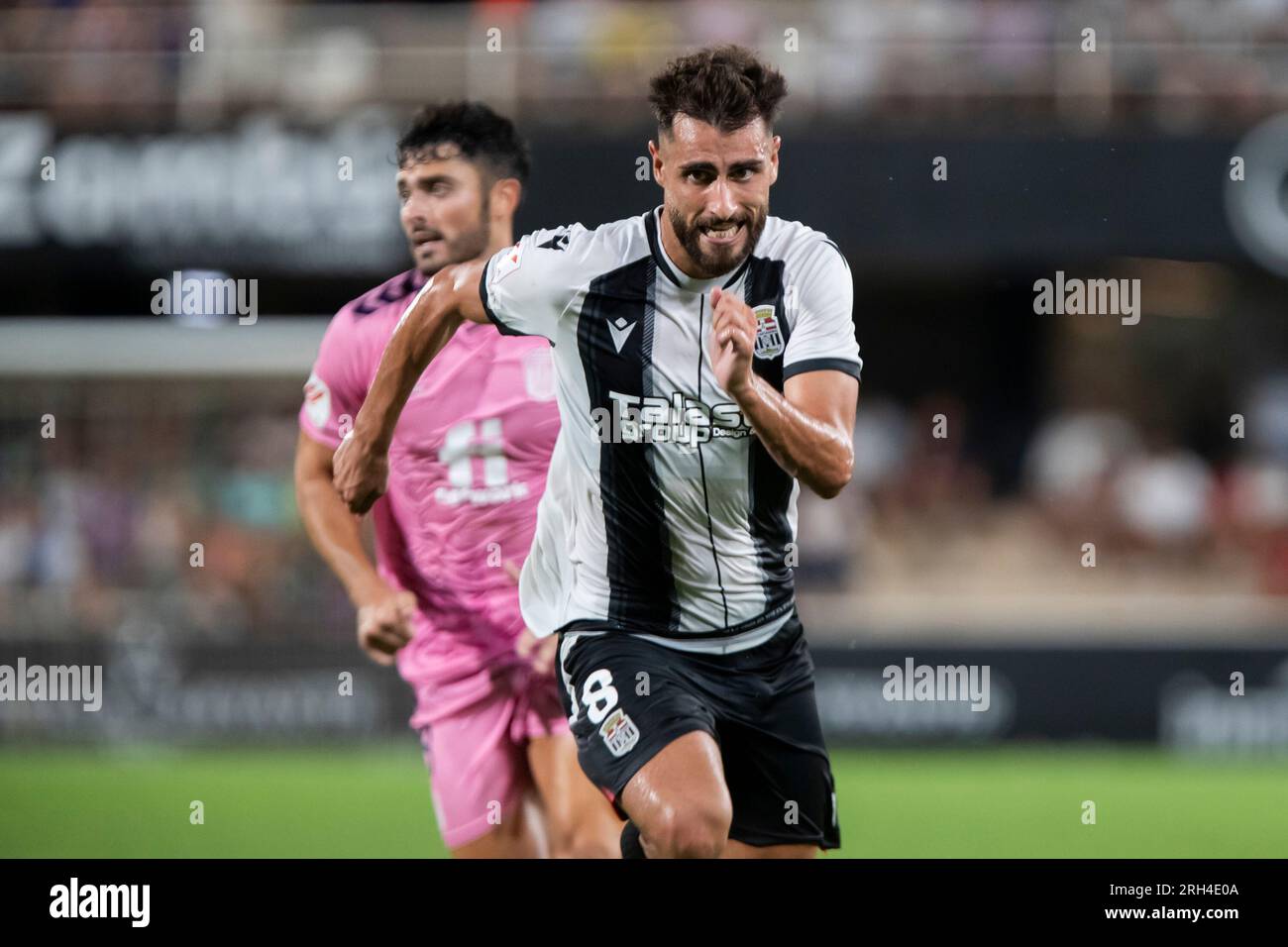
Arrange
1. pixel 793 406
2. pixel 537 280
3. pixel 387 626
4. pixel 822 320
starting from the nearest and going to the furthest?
1. pixel 793 406
2. pixel 822 320
3. pixel 537 280
4. pixel 387 626

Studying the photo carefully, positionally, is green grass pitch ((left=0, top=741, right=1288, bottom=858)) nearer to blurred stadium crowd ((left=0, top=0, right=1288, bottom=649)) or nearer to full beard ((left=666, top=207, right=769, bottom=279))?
blurred stadium crowd ((left=0, top=0, right=1288, bottom=649))

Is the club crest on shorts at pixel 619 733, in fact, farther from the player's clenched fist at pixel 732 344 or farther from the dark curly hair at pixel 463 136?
the dark curly hair at pixel 463 136

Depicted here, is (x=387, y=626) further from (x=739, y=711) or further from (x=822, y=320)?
(x=822, y=320)

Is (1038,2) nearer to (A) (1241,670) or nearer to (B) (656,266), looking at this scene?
(A) (1241,670)

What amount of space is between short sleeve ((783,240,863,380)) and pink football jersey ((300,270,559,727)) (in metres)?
1.16

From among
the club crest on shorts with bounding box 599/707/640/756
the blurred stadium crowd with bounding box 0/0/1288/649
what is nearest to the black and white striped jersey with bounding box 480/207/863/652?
the club crest on shorts with bounding box 599/707/640/756

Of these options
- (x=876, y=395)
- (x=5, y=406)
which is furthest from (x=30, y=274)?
(x=876, y=395)

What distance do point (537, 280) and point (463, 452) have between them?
3.63 ft

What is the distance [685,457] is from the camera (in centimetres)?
467

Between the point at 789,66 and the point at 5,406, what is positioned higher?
the point at 789,66

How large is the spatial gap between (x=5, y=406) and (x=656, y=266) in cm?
869

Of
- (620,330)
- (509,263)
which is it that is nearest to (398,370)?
(509,263)

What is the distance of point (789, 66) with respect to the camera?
11.6m

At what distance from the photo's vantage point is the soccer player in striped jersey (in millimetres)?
4449
